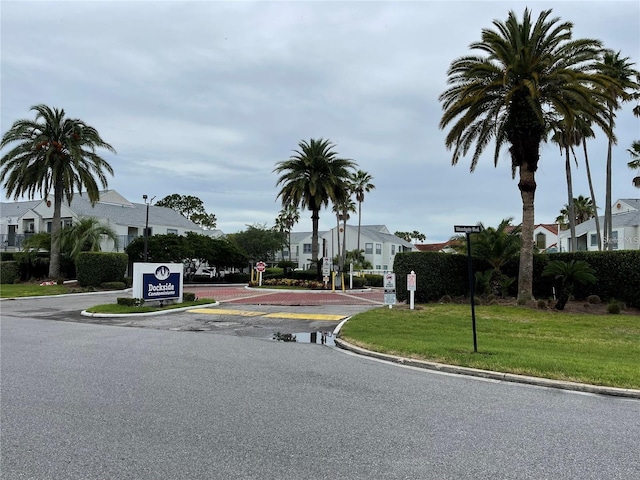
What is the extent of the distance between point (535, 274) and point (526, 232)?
3005mm

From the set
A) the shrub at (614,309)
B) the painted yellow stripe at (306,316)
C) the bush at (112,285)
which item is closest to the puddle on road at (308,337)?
the painted yellow stripe at (306,316)

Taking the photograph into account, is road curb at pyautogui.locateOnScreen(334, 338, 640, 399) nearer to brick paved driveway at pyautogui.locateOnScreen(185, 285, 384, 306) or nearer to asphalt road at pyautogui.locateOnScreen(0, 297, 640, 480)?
asphalt road at pyautogui.locateOnScreen(0, 297, 640, 480)

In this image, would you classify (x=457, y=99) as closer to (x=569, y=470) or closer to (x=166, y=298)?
(x=166, y=298)

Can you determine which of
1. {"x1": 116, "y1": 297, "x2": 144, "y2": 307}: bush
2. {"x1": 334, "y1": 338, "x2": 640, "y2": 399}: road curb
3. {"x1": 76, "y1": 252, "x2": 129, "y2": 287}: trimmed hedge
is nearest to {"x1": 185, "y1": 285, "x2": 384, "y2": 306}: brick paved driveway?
{"x1": 116, "y1": 297, "x2": 144, "y2": 307}: bush

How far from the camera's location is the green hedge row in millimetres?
19062

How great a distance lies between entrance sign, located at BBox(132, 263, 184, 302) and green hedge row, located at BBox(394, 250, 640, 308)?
10062 millimetres

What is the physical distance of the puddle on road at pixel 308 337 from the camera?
12.2 m

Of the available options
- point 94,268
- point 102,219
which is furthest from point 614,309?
point 102,219

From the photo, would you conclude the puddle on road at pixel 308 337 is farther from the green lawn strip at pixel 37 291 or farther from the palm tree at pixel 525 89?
the green lawn strip at pixel 37 291

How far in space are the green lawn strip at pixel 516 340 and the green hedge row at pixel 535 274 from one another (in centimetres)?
221

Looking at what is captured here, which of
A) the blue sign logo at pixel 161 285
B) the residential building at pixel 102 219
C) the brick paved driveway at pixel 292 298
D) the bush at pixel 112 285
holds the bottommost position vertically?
the brick paved driveway at pixel 292 298

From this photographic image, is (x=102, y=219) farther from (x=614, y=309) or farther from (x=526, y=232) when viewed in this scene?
(x=614, y=309)

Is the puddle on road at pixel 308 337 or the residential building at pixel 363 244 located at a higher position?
the residential building at pixel 363 244

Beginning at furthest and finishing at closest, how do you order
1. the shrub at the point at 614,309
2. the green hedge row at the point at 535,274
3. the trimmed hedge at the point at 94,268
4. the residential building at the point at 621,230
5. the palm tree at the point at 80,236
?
Answer: the residential building at the point at 621,230, the palm tree at the point at 80,236, the trimmed hedge at the point at 94,268, the green hedge row at the point at 535,274, the shrub at the point at 614,309
